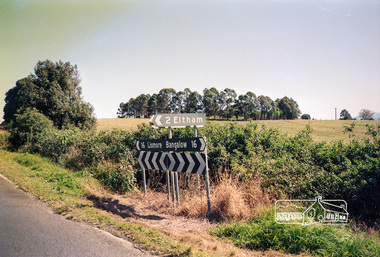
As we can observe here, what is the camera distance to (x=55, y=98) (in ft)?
104

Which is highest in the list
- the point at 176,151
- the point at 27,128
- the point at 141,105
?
the point at 141,105

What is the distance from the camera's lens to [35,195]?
7.46 meters

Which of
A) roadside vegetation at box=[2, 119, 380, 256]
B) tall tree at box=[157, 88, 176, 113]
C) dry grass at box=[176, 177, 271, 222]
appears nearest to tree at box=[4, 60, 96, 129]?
roadside vegetation at box=[2, 119, 380, 256]

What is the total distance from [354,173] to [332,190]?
0.68 m

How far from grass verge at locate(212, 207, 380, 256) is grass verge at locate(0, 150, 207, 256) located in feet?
3.40

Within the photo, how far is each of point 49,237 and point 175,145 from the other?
342 centimetres

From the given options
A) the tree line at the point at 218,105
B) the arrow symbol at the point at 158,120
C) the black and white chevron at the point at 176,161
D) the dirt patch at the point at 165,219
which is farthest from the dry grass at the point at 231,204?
the tree line at the point at 218,105

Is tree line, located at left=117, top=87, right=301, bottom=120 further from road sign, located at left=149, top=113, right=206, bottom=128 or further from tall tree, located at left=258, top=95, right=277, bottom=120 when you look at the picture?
road sign, located at left=149, top=113, right=206, bottom=128

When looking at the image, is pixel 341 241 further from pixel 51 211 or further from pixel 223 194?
pixel 51 211

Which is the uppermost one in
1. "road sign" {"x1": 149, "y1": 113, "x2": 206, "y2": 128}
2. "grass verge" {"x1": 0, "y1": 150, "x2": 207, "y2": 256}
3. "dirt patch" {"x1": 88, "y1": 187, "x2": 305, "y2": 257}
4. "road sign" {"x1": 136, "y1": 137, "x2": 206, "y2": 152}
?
"road sign" {"x1": 149, "y1": 113, "x2": 206, "y2": 128}

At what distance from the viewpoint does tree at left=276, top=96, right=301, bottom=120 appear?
91.1 meters

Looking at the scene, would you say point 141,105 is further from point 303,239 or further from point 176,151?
point 303,239

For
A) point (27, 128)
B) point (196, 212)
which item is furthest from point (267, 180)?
point (27, 128)

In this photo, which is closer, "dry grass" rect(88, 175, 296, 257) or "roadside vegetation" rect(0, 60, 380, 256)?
"roadside vegetation" rect(0, 60, 380, 256)
